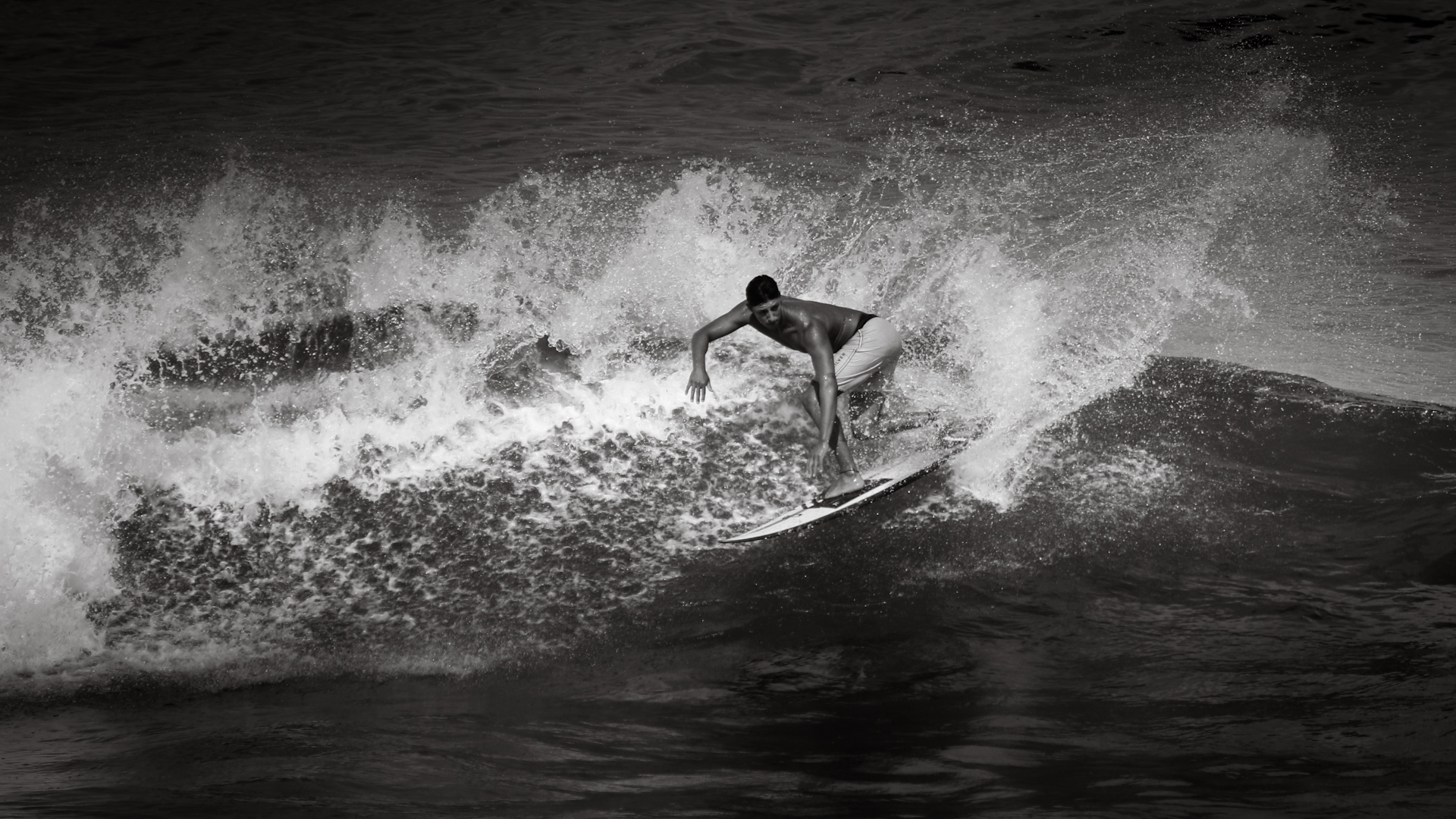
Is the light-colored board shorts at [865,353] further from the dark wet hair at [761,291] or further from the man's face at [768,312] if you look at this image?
the dark wet hair at [761,291]

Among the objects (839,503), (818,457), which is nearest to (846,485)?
(839,503)

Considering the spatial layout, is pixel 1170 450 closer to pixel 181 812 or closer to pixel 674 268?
pixel 674 268

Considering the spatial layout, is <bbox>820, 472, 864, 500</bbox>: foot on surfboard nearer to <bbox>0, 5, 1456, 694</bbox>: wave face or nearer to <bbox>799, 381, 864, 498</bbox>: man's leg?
<bbox>799, 381, 864, 498</bbox>: man's leg

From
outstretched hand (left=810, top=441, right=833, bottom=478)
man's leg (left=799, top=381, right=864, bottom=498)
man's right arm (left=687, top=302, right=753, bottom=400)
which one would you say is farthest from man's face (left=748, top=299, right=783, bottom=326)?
outstretched hand (left=810, top=441, right=833, bottom=478)

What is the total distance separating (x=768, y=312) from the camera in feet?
20.6

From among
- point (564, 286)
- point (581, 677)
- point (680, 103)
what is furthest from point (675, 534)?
point (680, 103)

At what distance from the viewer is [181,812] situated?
173 inches

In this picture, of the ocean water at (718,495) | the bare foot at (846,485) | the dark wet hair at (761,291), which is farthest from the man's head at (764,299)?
the ocean water at (718,495)

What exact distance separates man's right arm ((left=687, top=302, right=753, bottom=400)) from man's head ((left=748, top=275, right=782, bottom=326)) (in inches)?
9.3

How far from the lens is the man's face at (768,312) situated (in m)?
6.25

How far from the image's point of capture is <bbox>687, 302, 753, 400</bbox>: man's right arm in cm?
663

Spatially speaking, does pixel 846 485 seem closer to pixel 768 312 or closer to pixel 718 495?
pixel 718 495

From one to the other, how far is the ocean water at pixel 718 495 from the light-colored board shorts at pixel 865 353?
85 centimetres

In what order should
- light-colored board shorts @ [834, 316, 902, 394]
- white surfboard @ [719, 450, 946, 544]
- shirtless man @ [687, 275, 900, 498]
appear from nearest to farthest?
1. shirtless man @ [687, 275, 900, 498]
2. white surfboard @ [719, 450, 946, 544]
3. light-colored board shorts @ [834, 316, 902, 394]
